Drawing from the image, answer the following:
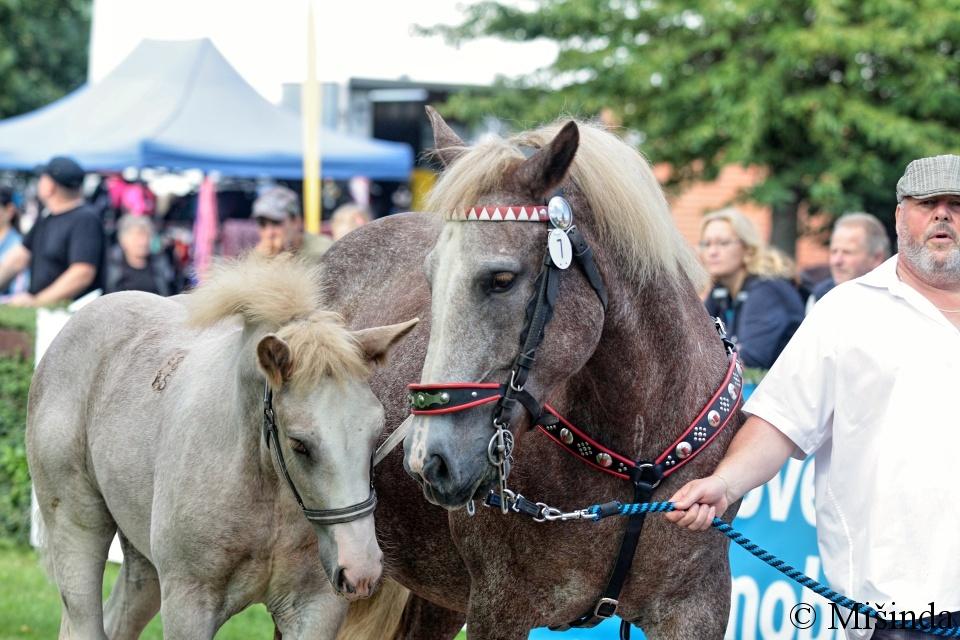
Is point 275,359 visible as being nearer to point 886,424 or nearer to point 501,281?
point 501,281

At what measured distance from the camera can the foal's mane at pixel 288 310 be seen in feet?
11.1

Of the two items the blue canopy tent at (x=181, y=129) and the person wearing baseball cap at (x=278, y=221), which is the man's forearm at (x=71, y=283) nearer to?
the person wearing baseball cap at (x=278, y=221)

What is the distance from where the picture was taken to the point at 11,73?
28188 millimetres

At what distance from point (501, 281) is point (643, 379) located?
61 cm

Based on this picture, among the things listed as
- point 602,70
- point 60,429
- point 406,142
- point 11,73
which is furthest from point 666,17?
point 11,73

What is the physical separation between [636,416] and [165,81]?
1091 centimetres

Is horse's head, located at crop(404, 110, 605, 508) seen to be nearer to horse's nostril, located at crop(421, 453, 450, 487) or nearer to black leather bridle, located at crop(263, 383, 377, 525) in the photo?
horse's nostril, located at crop(421, 453, 450, 487)

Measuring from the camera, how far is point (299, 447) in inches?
133

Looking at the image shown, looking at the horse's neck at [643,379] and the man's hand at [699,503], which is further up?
the horse's neck at [643,379]

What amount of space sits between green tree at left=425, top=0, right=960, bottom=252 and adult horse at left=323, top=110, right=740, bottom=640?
32.7ft

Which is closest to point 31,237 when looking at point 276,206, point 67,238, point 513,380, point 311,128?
point 67,238

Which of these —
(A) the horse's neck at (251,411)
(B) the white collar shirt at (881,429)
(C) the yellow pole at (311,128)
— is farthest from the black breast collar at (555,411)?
(C) the yellow pole at (311,128)

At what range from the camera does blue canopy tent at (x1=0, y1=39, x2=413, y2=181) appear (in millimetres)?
12078

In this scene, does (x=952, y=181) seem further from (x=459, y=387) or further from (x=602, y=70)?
(x=602, y=70)
